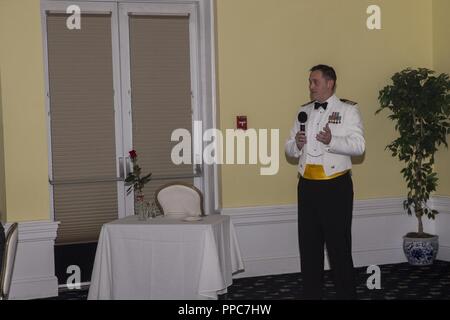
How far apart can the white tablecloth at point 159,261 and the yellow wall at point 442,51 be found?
9.61ft

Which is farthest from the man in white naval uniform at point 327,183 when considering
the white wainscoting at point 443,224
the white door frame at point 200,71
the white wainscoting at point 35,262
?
the white wainscoting at point 443,224

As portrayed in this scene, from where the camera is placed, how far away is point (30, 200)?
6.57m

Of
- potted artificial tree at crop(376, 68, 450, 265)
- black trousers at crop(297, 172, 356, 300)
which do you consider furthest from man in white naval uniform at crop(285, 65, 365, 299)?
potted artificial tree at crop(376, 68, 450, 265)

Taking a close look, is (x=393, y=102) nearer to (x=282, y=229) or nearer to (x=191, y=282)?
(x=282, y=229)

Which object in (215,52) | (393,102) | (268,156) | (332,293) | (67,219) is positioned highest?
(215,52)

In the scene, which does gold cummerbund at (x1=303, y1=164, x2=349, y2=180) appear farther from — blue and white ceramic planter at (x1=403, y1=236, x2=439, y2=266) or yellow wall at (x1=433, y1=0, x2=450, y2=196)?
yellow wall at (x1=433, y1=0, x2=450, y2=196)

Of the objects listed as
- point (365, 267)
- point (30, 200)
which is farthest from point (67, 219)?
point (365, 267)

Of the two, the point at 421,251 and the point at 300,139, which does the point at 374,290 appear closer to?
the point at 421,251

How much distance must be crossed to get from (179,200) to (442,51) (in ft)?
10.6

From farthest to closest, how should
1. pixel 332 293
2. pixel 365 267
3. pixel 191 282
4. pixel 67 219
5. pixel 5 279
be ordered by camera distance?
pixel 365 267, pixel 67 219, pixel 332 293, pixel 191 282, pixel 5 279

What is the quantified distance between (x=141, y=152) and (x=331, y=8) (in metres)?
2.20

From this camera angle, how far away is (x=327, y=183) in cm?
550

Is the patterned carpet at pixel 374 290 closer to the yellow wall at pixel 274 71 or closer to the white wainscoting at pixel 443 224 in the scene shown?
the white wainscoting at pixel 443 224

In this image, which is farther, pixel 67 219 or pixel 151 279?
pixel 67 219
